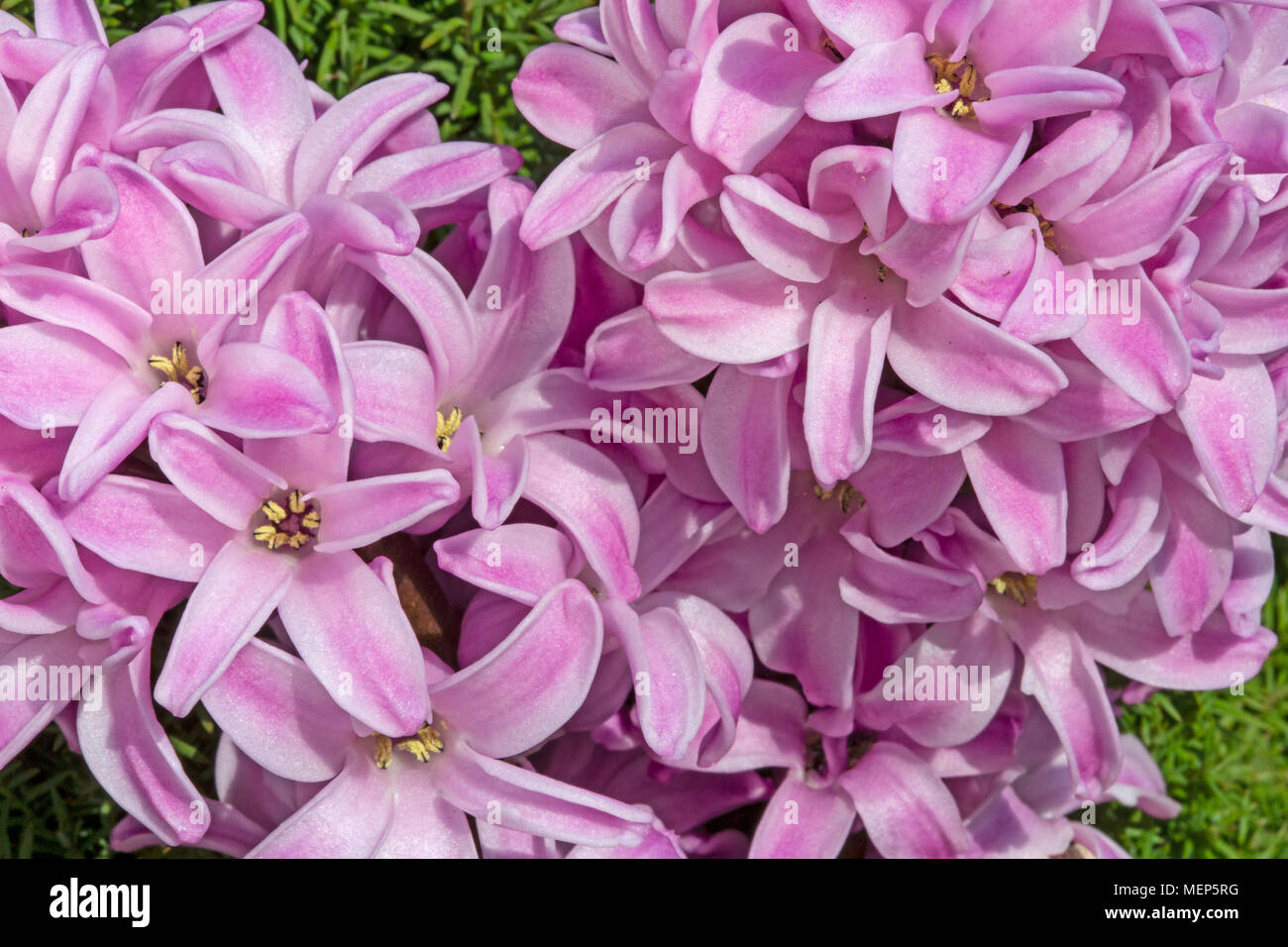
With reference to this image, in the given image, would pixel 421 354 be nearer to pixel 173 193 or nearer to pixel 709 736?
pixel 173 193

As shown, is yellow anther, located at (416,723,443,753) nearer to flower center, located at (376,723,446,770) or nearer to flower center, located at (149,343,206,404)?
flower center, located at (376,723,446,770)

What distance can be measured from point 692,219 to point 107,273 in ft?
0.90

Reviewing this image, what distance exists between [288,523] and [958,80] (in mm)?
369

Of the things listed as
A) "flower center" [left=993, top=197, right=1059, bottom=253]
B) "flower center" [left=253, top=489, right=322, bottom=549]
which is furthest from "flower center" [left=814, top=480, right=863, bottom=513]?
"flower center" [left=253, top=489, right=322, bottom=549]

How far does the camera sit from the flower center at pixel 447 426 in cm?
71

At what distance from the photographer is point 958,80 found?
63cm

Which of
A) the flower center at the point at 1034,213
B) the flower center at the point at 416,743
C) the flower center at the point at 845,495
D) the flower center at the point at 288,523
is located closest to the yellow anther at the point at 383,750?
the flower center at the point at 416,743

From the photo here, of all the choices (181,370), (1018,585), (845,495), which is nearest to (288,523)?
(181,370)

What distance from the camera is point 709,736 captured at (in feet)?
2.46

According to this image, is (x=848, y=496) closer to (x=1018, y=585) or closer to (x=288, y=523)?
(x=1018, y=585)

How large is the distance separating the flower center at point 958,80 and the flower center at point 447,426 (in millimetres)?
287

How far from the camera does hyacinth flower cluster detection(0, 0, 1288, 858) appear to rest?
2.00ft
